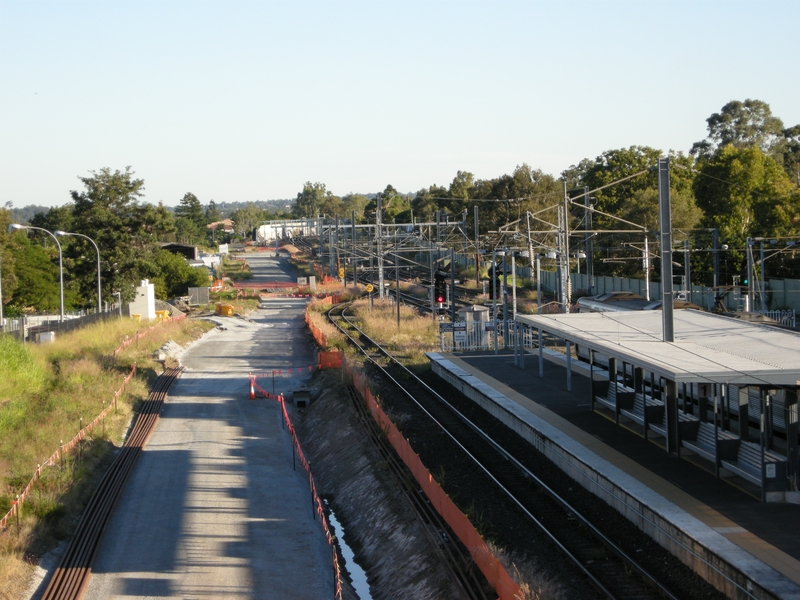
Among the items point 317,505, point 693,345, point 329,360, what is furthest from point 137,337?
point 693,345

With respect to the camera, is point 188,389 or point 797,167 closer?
point 188,389

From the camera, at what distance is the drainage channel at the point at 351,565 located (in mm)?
14219

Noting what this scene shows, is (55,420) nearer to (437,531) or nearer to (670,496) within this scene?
(437,531)

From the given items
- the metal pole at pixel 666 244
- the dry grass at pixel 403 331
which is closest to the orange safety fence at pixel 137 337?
the dry grass at pixel 403 331

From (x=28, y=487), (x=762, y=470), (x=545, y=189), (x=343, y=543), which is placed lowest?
(x=343, y=543)

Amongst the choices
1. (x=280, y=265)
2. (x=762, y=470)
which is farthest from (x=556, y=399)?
(x=280, y=265)

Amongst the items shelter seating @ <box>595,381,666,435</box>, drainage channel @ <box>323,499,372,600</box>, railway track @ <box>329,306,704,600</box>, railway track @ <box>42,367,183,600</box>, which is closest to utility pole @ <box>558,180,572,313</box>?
railway track @ <box>329,306,704,600</box>

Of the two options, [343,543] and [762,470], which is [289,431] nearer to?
[343,543]

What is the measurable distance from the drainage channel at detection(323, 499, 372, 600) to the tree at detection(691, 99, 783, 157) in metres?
76.7

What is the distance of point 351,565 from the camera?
15508mm

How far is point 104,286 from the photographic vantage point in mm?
55406

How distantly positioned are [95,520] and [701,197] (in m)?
51.6

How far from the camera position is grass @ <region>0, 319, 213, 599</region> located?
51.2 feet

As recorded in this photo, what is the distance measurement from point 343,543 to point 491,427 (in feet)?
18.3
